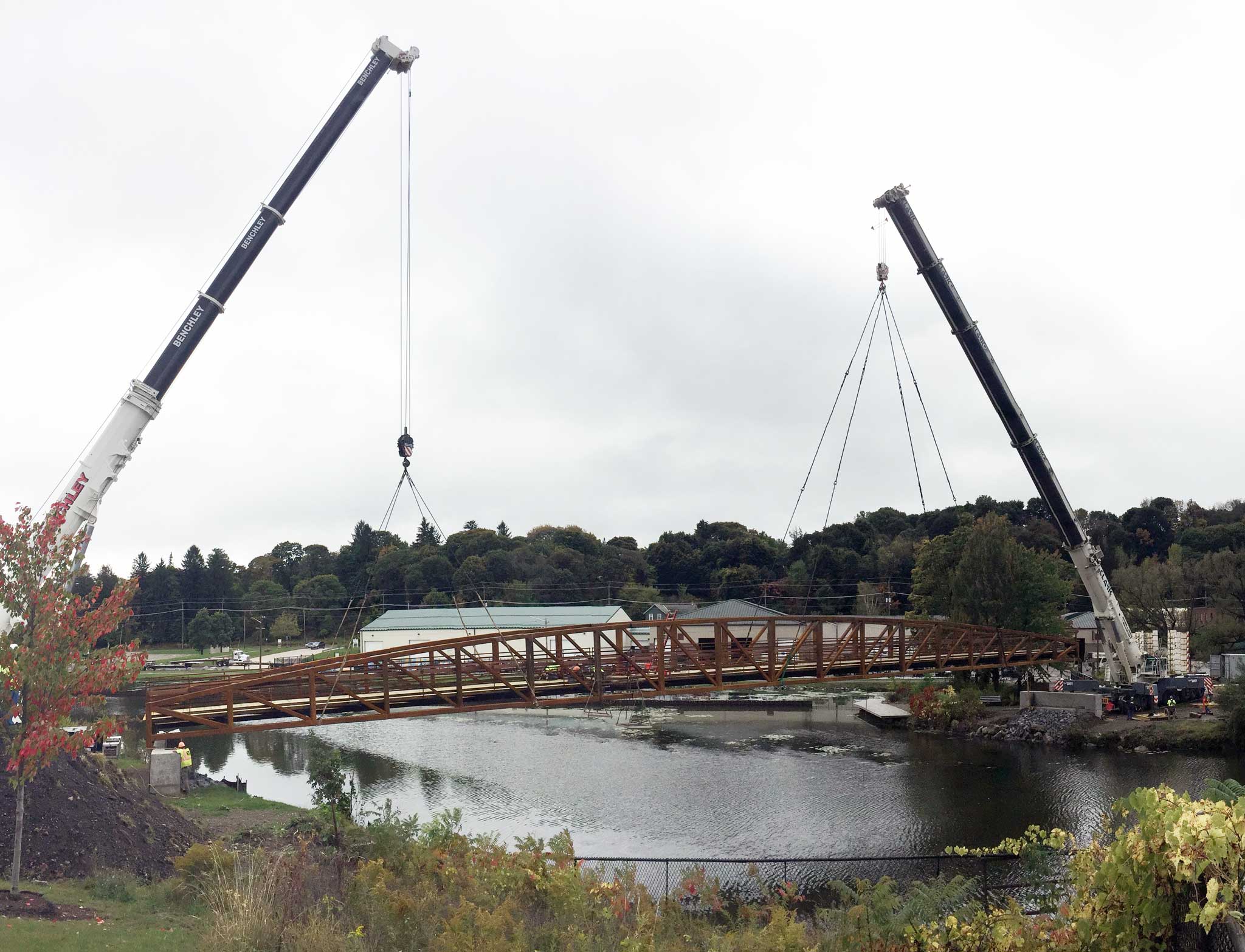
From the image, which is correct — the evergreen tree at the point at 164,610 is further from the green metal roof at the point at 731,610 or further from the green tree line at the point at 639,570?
the green metal roof at the point at 731,610

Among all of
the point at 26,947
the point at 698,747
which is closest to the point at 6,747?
the point at 26,947

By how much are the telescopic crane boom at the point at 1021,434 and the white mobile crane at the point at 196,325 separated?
19353mm

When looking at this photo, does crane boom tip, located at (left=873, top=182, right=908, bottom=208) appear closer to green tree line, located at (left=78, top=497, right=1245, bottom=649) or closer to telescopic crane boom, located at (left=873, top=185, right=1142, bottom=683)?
telescopic crane boom, located at (left=873, top=185, right=1142, bottom=683)

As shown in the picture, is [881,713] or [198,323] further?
[881,713]

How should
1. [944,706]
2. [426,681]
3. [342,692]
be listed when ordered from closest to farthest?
[426,681], [342,692], [944,706]

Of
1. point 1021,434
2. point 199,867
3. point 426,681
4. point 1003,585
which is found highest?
point 1021,434

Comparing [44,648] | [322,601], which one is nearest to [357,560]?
[322,601]

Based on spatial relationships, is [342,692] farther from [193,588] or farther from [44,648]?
[193,588]

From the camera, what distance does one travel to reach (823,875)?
67.7ft

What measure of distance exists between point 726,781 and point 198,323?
22640mm

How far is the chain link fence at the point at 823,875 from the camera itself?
14.0 meters

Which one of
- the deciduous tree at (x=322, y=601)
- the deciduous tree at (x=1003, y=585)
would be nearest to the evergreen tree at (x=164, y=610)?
the deciduous tree at (x=322, y=601)

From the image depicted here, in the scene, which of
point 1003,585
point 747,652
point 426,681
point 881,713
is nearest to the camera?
point 426,681

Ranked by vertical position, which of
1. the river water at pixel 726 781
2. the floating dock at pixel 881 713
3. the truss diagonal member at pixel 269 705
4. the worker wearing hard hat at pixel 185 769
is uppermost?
the truss diagonal member at pixel 269 705
